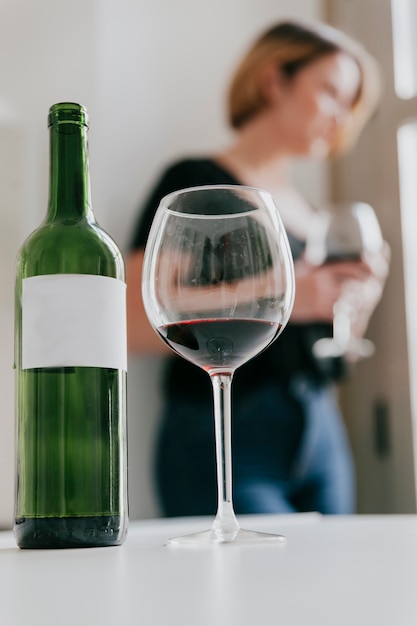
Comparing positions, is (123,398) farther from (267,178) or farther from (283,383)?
(267,178)

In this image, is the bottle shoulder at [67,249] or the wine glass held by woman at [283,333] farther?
the wine glass held by woman at [283,333]

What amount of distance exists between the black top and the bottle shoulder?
3.43 ft

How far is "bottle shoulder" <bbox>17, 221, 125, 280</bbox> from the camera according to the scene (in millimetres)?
465

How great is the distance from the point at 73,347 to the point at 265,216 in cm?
12

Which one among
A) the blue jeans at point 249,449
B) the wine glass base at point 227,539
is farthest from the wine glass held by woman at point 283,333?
the wine glass base at point 227,539

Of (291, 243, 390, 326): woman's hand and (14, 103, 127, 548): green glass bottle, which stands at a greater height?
(291, 243, 390, 326): woman's hand

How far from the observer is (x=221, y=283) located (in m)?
0.43

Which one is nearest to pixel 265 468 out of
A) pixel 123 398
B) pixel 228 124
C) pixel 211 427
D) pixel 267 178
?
pixel 211 427

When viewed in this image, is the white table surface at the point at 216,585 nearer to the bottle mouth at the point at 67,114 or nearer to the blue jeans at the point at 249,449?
the bottle mouth at the point at 67,114

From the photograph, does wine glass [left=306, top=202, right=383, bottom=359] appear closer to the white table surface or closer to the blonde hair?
the blonde hair

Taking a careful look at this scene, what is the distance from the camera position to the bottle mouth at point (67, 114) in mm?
461

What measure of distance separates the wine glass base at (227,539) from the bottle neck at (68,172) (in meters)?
0.18

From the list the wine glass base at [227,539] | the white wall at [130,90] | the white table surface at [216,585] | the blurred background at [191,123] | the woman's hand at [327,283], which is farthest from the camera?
the woman's hand at [327,283]

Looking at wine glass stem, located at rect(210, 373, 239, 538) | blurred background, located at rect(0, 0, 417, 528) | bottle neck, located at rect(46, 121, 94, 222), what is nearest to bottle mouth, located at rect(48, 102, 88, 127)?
bottle neck, located at rect(46, 121, 94, 222)
